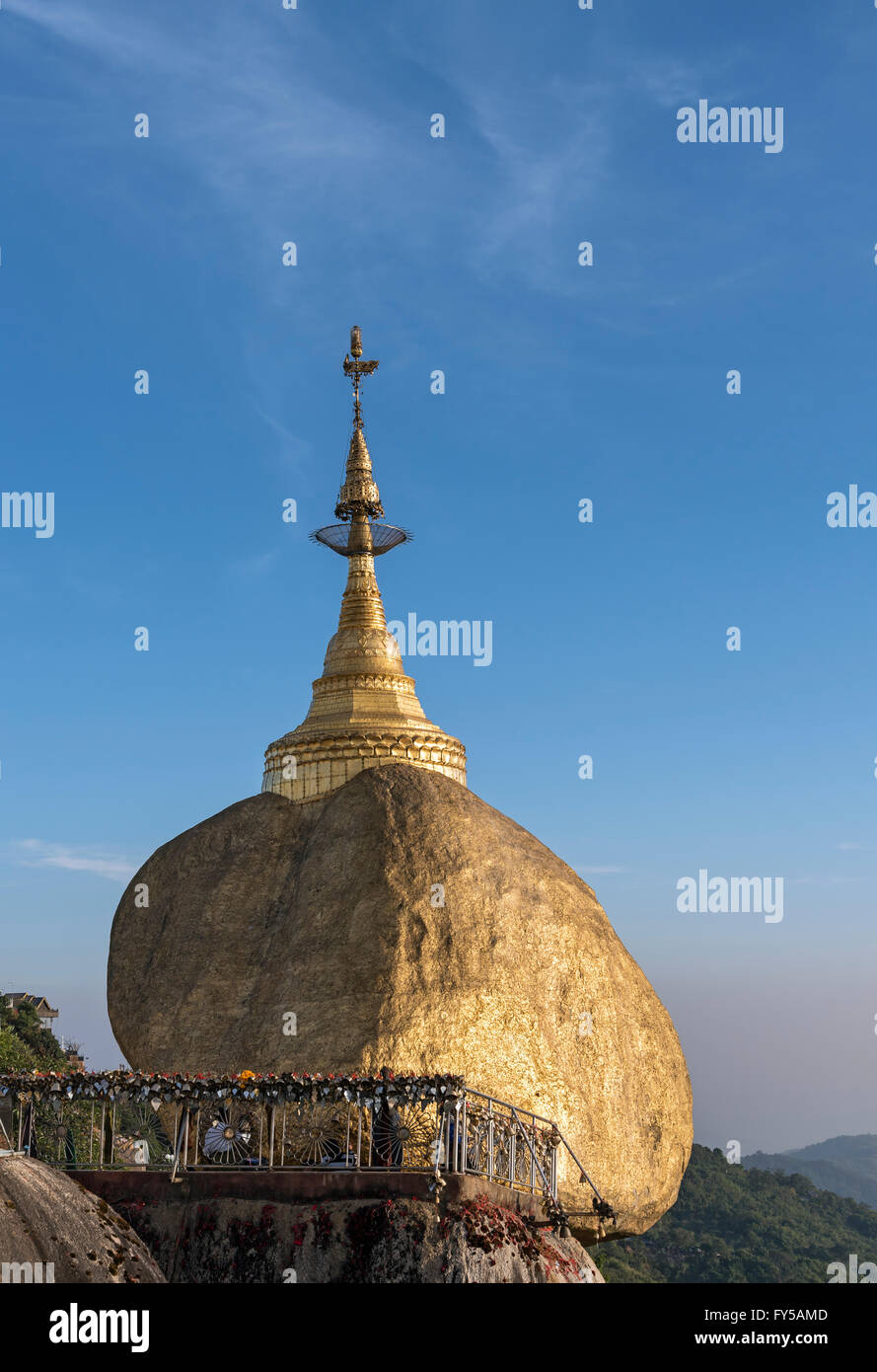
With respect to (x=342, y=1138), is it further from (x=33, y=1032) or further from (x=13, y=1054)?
(x=33, y=1032)

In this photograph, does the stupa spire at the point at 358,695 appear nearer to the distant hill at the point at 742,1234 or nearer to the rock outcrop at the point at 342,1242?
the rock outcrop at the point at 342,1242

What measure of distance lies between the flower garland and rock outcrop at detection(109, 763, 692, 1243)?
5.11m

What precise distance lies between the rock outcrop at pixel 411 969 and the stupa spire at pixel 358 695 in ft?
5.01

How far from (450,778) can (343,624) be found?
26.9 feet

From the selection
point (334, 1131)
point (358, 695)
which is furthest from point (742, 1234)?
point (334, 1131)

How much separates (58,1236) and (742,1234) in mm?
72258

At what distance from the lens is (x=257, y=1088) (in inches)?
1050

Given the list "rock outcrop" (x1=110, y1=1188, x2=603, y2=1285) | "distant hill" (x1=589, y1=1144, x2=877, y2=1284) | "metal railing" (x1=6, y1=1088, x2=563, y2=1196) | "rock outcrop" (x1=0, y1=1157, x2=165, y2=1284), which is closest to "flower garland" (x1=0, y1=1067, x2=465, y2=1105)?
"metal railing" (x1=6, y1=1088, x2=563, y2=1196)

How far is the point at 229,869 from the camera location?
124 feet

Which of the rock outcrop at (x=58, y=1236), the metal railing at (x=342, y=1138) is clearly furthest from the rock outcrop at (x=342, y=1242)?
the rock outcrop at (x=58, y=1236)

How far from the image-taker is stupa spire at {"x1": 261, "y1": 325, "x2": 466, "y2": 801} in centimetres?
3981

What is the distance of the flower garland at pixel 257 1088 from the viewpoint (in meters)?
25.8
